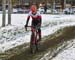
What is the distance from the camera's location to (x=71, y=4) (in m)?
89.8

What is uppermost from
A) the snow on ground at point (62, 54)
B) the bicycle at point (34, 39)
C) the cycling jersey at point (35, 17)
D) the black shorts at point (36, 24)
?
the cycling jersey at point (35, 17)

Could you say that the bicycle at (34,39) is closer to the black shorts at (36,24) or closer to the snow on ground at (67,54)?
the black shorts at (36,24)

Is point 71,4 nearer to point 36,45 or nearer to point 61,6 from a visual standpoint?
point 61,6

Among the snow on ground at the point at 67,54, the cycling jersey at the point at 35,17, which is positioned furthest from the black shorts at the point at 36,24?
the snow on ground at the point at 67,54

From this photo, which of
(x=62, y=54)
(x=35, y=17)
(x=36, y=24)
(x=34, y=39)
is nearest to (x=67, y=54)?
(x=62, y=54)

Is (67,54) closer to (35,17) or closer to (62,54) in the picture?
(62,54)

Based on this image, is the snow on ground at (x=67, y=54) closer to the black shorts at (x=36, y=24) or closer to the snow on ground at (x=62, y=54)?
the snow on ground at (x=62, y=54)

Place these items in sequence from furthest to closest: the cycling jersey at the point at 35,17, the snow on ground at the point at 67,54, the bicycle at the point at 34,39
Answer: the bicycle at the point at 34,39 < the cycling jersey at the point at 35,17 < the snow on ground at the point at 67,54

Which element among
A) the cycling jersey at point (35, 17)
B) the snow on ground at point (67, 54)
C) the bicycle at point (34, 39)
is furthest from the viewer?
the bicycle at point (34, 39)

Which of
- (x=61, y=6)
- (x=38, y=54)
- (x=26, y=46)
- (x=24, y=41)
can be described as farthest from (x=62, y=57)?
(x=61, y=6)

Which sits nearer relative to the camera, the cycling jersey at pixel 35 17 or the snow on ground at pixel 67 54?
the snow on ground at pixel 67 54

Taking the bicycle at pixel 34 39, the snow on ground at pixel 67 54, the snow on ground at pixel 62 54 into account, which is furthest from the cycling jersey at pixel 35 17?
the snow on ground at pixel 67 54

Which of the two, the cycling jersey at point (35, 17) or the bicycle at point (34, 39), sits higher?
the cycling jersey at point (35, 17)

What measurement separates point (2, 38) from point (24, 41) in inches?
70.0
